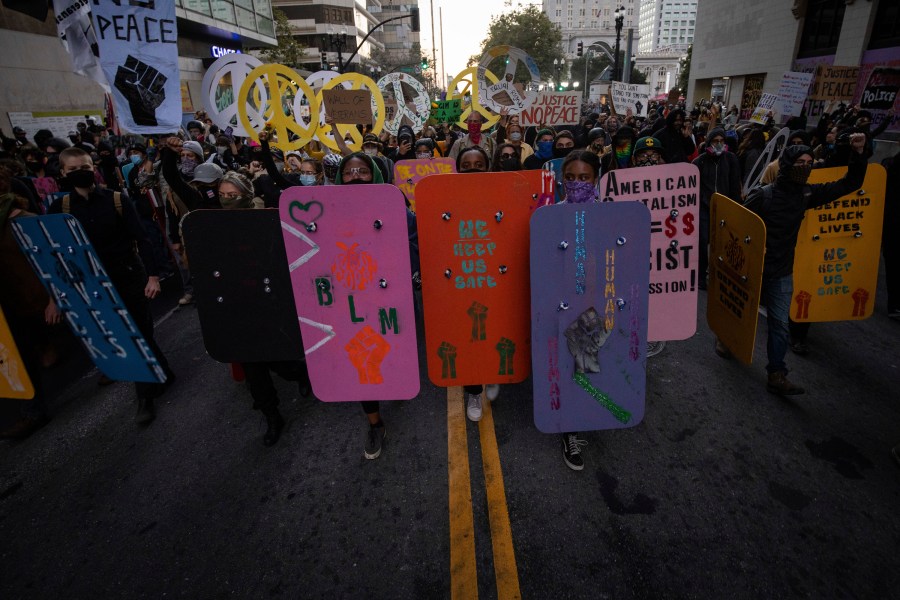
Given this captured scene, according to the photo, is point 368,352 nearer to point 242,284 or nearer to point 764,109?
point 242,284

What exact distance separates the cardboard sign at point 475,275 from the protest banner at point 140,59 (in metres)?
2.80

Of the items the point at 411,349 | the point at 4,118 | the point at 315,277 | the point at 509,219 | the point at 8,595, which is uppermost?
the point at 4,118

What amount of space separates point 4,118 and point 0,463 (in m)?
14.8

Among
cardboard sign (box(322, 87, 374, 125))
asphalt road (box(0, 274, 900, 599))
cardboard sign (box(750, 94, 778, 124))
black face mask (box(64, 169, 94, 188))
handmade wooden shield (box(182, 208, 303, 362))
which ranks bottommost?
asphalt road (box(0, 274, 900, 599))

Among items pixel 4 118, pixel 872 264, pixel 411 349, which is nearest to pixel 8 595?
pixel 411 349

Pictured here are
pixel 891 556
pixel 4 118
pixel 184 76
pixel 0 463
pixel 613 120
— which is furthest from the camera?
pixel 184 76

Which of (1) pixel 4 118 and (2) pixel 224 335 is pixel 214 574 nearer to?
(2) pixel 224 335

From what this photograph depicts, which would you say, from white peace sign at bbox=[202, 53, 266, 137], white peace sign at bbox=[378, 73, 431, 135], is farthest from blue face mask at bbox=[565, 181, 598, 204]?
white peace sign at bbox=[378, 73, 431, 135]

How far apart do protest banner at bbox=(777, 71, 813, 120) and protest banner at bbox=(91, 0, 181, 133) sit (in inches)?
366

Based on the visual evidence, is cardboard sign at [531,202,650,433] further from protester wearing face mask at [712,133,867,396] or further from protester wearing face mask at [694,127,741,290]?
protester wearing face mask at [694,127,741,290]

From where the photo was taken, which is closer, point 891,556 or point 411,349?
point 891,556

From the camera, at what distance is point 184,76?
22000mm

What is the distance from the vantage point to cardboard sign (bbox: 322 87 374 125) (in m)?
6.20

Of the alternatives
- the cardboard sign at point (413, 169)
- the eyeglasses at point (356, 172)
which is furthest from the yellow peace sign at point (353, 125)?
the eyeglasses at point (356, 172)
